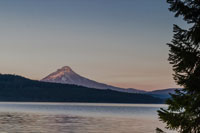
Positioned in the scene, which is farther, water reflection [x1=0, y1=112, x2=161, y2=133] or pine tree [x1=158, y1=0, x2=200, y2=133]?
water reflection [x1=0, y1=112, x2=161, y2=133]

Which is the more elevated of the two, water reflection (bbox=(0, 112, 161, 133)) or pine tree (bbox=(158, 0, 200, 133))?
pine tree (bbox=(158, 0, 200, 133))

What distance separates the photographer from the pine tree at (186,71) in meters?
7.12

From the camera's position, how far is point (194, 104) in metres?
7.07

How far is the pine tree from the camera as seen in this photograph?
280 inches

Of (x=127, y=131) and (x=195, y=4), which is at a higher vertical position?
(x=195, y=4)

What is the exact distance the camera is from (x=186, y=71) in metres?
7.37

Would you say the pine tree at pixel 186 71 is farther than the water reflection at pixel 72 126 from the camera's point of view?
No

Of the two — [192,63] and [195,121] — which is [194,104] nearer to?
[195,121]

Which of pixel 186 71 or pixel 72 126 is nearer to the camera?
pixel 186 71

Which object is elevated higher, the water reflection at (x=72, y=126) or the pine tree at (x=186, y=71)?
the pine tree at (x=186, y=71)

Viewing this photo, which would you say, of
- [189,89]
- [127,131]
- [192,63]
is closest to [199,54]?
[192,63]

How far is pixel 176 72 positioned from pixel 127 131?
57.5 meters

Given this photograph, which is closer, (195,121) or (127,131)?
(195,121)

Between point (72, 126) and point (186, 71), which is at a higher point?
point (186, 71)
